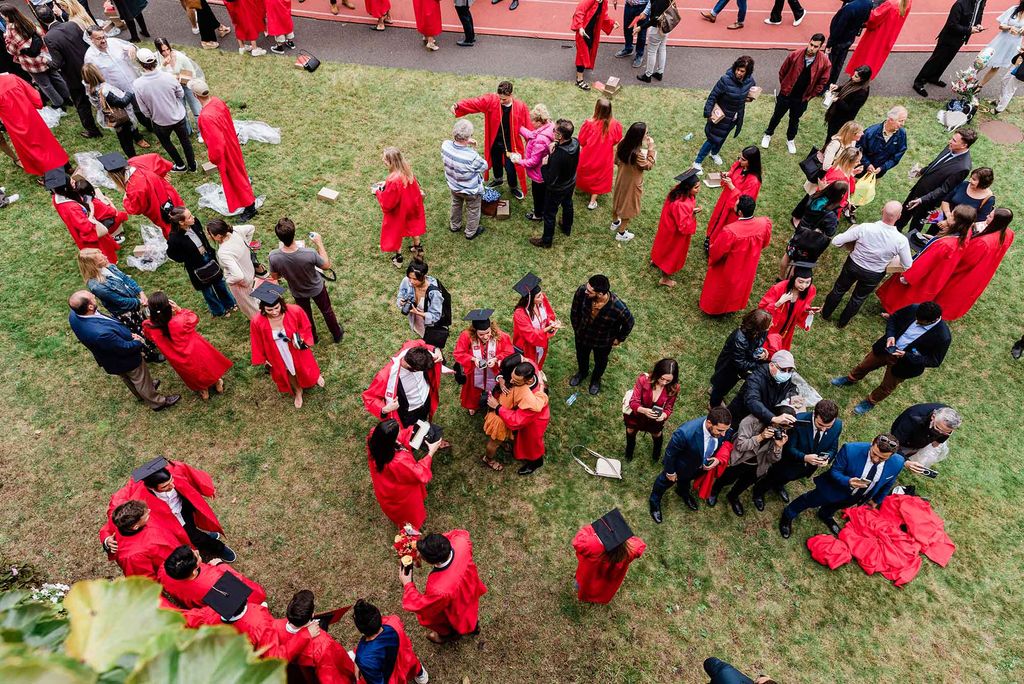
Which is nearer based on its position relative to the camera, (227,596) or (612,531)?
(227,596)

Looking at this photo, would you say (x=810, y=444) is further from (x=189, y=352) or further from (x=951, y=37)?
(x=951, y=37)

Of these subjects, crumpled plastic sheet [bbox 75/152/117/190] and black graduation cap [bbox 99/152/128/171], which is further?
crumpled plastic sheet [bbox 75/152/117/190]

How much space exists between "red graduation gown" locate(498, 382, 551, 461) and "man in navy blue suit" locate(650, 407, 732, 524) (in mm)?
1281

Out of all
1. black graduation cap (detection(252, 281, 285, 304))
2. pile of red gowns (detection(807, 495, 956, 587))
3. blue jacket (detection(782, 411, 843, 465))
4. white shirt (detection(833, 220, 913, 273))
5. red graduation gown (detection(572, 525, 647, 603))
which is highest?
black graduation cap (detection(252, 281, 285, 304))

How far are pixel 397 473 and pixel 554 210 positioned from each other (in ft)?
15.8

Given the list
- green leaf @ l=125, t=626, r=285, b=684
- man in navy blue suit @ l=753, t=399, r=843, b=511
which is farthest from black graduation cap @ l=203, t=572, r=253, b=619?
man in navy blue suit @ l=753, t=399, r=843, b=511

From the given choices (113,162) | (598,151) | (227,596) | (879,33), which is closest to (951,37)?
(879,33)

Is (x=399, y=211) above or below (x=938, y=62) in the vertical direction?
below

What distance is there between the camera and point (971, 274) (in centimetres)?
794

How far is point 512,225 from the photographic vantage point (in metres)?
9.91

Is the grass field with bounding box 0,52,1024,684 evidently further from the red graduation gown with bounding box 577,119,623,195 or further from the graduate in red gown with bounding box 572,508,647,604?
the graduate in red gown with bounding box 572,508,647,604

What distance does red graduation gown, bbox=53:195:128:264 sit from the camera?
7703 mm

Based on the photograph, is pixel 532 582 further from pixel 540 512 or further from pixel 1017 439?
pixel 1017 439

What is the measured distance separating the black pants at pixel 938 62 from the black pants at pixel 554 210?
8.34 meters
